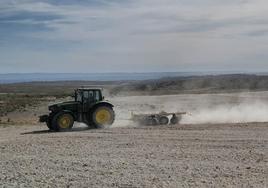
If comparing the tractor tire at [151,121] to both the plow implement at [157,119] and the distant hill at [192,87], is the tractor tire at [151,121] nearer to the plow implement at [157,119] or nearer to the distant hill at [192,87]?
the plow implement at [157,119]

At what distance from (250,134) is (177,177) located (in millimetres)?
8222

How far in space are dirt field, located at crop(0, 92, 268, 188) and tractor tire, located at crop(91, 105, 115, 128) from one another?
1.72 m

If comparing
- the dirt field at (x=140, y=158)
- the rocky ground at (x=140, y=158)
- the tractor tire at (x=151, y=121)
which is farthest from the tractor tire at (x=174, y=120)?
the rocky ground at (x=140, y=158)

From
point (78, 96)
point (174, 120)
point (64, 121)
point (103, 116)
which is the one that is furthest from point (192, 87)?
point (64, 121)

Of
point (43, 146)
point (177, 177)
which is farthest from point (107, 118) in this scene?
point (177, 177)

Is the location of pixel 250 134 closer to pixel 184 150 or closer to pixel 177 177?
pixel 184 150

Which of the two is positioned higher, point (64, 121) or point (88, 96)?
point (88, 96)

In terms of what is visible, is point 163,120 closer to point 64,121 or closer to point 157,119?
point 157,119

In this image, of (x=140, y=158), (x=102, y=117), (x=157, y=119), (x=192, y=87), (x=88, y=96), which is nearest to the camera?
(x=140, y=158)

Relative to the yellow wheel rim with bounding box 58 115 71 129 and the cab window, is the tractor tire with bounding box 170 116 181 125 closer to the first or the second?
the cab window

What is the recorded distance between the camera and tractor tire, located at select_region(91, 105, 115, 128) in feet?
83.0

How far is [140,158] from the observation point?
15.9m

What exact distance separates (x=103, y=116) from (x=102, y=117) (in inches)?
2.8

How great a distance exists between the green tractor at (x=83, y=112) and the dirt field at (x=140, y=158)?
1716mm
